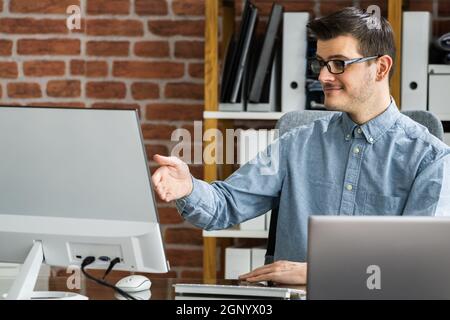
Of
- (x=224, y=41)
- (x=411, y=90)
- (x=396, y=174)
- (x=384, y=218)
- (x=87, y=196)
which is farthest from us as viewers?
(x=224, y=41)

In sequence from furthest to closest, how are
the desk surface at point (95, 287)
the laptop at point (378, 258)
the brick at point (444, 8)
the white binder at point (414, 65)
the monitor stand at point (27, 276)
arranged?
the brick at point (444, 8), the white binder at point (414, 65), the desk surface at point (95, 287), the monitor stand at point (27, 276), the laptop at point (378, 258)

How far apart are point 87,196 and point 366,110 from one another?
86 cm

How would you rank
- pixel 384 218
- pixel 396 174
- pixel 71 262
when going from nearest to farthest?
pixel 384 218 → pixel 71 262 → pixel 396 174

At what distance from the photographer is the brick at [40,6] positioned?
3262mm

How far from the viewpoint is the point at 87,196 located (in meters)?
1.52

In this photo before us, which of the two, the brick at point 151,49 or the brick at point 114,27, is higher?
the brick at point 114,27

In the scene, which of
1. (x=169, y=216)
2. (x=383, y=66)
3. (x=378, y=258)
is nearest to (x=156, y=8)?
(x=169, y=216)

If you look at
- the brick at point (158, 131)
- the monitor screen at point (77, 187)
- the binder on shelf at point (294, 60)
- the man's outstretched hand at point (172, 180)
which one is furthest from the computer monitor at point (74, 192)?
the brick at point (158, 131)

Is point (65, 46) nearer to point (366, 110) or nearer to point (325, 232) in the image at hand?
point (366, 110)

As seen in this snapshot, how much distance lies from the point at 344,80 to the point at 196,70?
1.21 m

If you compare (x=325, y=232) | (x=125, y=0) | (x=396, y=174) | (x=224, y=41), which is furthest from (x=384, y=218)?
(x=125, y=0)

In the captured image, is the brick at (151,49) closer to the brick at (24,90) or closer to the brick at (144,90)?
the brick at (144,90)

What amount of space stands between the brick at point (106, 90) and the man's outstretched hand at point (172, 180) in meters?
1.38

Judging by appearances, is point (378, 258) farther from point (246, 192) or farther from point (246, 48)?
point (246, 48)
